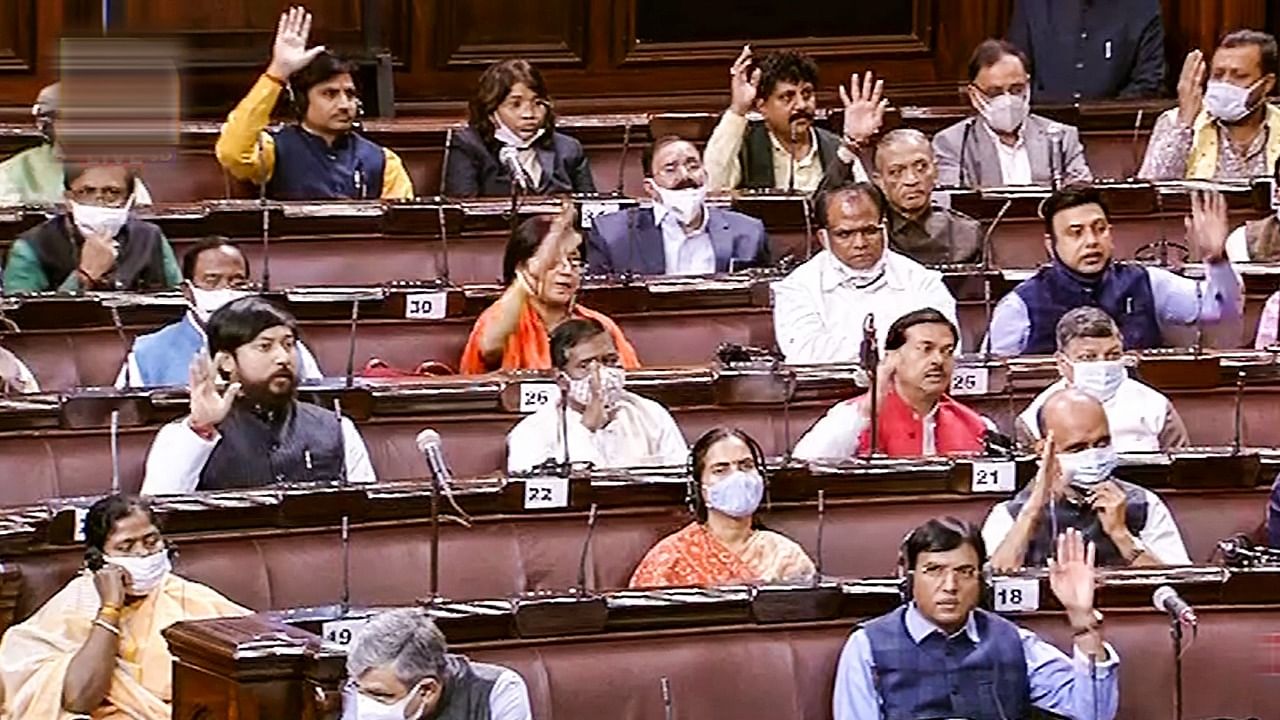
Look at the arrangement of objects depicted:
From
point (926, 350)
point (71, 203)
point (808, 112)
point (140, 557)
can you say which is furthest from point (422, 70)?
point (140, 557)

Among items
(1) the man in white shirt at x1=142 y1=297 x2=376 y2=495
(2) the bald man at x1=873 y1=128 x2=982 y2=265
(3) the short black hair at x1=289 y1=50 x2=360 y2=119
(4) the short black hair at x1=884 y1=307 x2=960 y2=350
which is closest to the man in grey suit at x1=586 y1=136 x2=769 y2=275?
(2) the bald man at x1=873 y1=128 x2=982 y2=265

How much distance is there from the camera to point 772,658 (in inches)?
158

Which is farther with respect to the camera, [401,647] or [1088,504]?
[1088,504]

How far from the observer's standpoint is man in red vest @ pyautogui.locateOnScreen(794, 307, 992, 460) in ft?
16.4

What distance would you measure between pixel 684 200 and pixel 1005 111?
3.23 feet

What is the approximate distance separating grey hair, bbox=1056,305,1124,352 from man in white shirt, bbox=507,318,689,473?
733 mm

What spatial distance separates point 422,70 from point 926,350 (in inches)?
107

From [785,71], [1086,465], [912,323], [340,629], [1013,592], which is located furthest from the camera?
[785,71]

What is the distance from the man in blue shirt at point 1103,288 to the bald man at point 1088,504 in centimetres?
87

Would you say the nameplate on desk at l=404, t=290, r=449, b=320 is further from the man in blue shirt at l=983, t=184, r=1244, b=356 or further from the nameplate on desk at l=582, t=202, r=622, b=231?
the man in blue shirt at l=983, t=184, r=1244, b=356

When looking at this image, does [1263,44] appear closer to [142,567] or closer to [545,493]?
[545,493]

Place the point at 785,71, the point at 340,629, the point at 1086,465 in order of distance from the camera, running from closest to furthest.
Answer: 1. the point at 340,629
2. the point at 1086,465
3. the point at 785,71

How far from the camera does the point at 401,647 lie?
11.4ft

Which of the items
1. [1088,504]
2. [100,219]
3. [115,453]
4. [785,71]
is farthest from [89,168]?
[1088,504]
